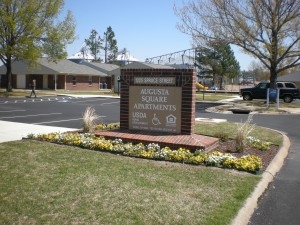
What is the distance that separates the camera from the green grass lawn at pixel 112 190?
5.22 m

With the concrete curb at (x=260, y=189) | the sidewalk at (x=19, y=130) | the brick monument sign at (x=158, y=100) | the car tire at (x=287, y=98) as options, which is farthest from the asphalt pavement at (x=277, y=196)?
the car tire at (x=287, y=98)

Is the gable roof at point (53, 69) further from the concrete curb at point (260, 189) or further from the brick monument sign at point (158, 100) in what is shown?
the concrete curb at point (260, 189)

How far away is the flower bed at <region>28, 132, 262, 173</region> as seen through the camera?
8169mm

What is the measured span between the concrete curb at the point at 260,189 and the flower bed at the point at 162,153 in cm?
29

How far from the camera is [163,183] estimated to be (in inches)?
267

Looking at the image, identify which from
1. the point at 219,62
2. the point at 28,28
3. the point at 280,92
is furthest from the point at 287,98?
the point at 219,62

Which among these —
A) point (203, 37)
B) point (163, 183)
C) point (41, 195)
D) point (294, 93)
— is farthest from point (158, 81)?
point (294, 93)

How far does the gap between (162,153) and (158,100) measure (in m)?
2.27

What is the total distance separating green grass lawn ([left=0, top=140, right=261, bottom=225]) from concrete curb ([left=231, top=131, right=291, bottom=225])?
114 mm

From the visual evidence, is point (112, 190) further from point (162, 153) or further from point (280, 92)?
point (280, 92)

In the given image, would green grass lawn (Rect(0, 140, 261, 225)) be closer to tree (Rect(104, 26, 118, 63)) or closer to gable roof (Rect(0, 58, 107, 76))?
gable roof (Rect(0, 58, 107, 76))

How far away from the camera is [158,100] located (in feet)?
35.1

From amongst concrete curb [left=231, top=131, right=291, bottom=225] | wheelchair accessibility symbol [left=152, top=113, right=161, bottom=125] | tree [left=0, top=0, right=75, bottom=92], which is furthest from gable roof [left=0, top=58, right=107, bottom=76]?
concrete curb [left=231, top=131, right=291, bottom=225]

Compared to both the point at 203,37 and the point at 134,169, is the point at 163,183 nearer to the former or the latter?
the point at 134,169
